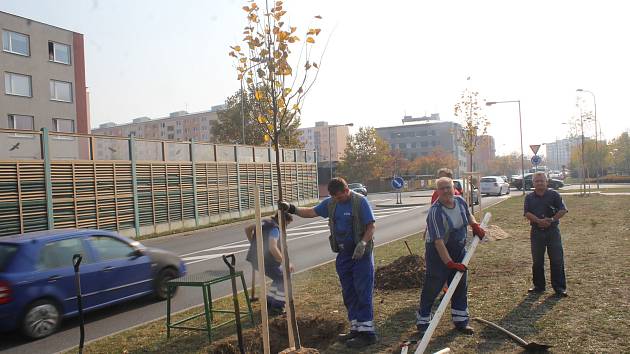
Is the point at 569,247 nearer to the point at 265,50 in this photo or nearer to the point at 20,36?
the point at 265,50

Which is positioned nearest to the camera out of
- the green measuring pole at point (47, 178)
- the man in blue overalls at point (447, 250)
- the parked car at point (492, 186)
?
the man in blue overalls at point (447, 250)

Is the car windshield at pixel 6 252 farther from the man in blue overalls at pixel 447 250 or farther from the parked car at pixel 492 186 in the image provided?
the parked car at pixel 492 186

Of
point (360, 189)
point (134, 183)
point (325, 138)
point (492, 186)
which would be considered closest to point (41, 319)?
point (134, 183)

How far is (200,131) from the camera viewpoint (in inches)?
4621

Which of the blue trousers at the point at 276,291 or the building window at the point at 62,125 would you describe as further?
the building window at the point at 62,125

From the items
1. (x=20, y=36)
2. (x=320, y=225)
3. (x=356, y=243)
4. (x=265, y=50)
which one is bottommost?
(x=320, y=225)

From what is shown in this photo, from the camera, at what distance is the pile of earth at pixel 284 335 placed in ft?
17.9

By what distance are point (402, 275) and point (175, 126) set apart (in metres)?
119

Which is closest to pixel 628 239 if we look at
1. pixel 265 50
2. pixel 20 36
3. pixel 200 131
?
pixel 265 50

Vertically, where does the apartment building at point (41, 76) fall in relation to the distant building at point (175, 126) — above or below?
below

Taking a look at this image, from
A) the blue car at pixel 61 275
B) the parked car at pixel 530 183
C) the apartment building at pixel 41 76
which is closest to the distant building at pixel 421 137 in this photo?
the parked car at pixel 530 183

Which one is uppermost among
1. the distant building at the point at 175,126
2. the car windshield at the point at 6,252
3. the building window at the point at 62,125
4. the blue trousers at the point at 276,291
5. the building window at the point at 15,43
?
the distant building at the point at 175,126

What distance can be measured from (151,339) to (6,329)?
2054mm

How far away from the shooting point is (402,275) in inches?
313
